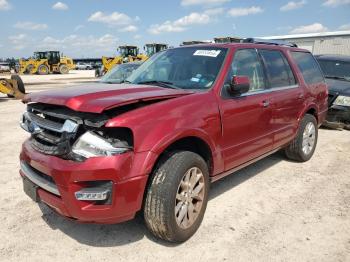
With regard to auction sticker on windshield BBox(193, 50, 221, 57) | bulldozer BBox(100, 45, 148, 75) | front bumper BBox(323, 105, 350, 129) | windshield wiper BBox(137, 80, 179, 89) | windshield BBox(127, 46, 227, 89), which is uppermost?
bulldozer BBox(100, 45, 148, 75)

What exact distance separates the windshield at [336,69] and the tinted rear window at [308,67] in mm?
3448

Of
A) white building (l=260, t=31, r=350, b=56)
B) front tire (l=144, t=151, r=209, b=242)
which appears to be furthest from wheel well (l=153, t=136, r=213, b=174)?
white building (l=260, t=31, r=350, b=56)

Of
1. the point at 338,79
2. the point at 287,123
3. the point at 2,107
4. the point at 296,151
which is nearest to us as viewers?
the point at 287,123

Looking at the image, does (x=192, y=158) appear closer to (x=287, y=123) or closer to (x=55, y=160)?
(x=55, y=160)

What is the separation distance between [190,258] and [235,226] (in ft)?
2.41

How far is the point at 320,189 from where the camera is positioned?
450cm

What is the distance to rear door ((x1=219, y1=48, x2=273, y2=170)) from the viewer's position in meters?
3.66

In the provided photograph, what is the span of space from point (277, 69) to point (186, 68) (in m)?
1.47

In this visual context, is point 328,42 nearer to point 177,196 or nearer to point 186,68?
point 186,68

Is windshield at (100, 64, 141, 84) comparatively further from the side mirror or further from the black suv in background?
the side mirror

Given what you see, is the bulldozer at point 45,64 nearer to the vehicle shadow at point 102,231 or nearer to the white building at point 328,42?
the white building at point 328,42

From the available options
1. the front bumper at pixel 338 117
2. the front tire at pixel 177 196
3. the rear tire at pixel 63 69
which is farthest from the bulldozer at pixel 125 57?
the front tire at pixel 177 196

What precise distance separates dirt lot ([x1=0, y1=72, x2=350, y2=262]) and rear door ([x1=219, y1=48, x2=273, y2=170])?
1.83 feet

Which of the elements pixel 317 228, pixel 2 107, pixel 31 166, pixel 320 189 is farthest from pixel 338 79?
pixel 2 107
